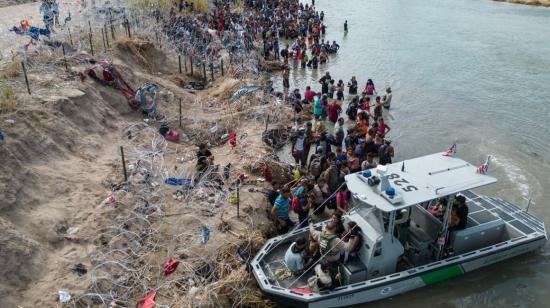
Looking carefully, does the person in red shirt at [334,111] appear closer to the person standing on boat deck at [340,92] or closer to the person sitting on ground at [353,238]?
the person standing on boat deck at [340,92]

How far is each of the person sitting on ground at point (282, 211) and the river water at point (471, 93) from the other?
3035 mm

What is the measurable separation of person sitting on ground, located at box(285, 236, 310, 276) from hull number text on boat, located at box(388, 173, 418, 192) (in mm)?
2409

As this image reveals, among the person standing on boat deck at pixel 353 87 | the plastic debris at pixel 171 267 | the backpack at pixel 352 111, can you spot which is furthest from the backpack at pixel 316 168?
the person standing on boat deck at pixel 353 87

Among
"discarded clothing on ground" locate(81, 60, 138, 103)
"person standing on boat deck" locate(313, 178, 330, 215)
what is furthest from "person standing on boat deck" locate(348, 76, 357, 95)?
"person standing on boat deck" locate(313, 178, 330, 215)

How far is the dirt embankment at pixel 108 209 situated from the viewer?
891 centimetres

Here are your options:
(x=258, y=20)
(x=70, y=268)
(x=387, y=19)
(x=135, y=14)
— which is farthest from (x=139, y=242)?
(x=387, y=19)

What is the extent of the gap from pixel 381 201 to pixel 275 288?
2882 millimetres

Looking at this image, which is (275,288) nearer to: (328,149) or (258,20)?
(328,149)

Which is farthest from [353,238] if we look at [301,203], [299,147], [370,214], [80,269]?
[80,269]

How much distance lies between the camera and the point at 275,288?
31.7 feet

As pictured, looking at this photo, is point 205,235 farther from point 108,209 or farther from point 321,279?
point 321,279

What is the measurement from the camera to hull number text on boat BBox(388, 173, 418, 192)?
9844 millimetres

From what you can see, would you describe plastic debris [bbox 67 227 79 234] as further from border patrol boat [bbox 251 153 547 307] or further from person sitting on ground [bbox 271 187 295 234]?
person sitting on ground [bbox 271 187 295 234]

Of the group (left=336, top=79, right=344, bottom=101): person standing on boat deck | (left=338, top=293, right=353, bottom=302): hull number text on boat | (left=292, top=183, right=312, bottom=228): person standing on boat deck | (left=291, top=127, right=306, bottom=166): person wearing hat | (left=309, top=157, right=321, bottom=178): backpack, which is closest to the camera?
(left=338, top=293, right=353, bottom=302): hull number text on boat
